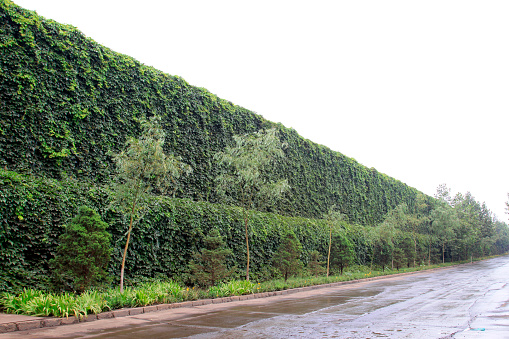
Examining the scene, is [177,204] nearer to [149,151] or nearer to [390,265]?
[149,151]

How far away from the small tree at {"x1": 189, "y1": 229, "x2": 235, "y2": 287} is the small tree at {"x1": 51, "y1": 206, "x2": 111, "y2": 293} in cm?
361

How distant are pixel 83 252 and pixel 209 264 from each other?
15.1ft

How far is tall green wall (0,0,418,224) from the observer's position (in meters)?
10.4

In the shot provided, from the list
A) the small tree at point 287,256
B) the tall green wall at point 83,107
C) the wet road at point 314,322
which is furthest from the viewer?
the small tree at point 287,256

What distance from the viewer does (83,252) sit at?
863 centimetres

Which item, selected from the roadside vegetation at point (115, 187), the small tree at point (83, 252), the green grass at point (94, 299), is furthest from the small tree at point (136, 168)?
the green grass at point (94, 299)

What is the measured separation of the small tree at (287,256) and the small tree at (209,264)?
13.3 feet

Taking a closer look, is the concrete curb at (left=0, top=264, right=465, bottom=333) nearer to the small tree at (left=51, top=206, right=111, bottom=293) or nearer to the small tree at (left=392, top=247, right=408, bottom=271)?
the small tree at (left=51, top=206, right=111, bottom=293)

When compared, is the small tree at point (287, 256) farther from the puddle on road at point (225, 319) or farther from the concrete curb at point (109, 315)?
the puddle on road at point (225, 319)

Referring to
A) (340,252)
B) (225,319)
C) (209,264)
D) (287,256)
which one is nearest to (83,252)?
(225,319)

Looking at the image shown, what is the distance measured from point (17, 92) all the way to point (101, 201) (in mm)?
3828

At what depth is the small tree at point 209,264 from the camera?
12.2 m

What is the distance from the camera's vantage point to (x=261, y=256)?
16359 millimetres

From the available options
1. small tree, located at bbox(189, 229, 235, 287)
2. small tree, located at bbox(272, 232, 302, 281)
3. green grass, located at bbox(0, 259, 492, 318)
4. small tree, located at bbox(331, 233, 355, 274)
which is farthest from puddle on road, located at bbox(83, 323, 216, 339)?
small tree, located at bbox(331, 233, 355, 274)
